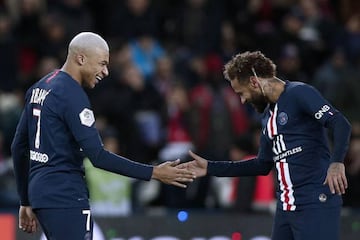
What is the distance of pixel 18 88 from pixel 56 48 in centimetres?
80

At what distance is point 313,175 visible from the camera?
864cm

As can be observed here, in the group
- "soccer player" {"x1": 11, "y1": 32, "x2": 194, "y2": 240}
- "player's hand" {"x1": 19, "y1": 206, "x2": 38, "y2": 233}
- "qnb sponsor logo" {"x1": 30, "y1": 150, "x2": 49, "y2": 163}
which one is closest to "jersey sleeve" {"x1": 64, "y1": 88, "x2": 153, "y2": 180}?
"soccer player" {"x1": 11, "y1": 32, "x2": 194, "y2": 240}

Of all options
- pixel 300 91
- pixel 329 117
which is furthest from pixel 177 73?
pixel 329 117

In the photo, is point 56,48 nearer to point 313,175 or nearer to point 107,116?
point 107,116

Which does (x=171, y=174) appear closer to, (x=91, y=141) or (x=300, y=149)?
(x=91, y=141)

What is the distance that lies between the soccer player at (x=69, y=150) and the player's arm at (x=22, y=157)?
0.37 ft

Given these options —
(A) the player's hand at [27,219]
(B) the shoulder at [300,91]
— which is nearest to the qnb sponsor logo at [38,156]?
(A) the player's hand at [27,219]

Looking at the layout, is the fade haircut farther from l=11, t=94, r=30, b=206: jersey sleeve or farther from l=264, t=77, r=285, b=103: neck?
l=11, t=94, r=30, b=206: jersey sleeve

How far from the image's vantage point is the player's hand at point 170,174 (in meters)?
8.07

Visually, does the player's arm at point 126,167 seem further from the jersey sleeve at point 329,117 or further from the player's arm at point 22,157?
Answer: the jersey sleeve at point 329,117

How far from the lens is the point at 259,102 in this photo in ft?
29.0

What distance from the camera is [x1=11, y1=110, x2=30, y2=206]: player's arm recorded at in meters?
8.27

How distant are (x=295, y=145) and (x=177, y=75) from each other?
7134 millimetres

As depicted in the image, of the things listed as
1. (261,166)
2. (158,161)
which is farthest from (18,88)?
(261,166)
